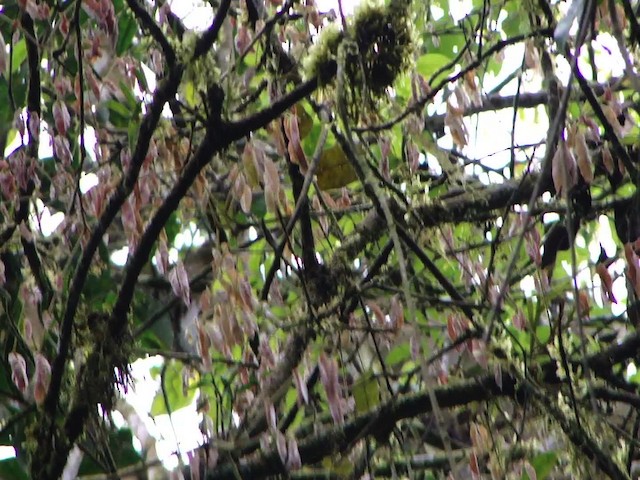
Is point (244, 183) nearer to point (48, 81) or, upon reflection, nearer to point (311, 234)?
point (311, 234)

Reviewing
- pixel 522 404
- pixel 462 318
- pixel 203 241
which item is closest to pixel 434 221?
pixel 462 318

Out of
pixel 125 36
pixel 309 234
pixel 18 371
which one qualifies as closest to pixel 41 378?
pixel 18 371

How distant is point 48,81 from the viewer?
1718mm

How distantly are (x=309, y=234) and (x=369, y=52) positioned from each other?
33cm

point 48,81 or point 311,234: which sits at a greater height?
point 48,81

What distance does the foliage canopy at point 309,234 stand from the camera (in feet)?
4.01

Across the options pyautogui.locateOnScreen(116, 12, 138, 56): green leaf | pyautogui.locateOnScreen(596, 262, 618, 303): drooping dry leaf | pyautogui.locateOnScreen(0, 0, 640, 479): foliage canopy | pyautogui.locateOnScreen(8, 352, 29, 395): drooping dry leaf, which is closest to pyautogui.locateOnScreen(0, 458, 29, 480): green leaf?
pyautogui.locateOnScreen(0, 0, 640, 479): foliage canopy

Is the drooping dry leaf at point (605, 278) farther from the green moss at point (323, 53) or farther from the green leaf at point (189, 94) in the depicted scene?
the green leaf at point (189, 94)

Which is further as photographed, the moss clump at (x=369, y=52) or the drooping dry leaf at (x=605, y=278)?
the drooping dry leaf at (x=605, y=278)

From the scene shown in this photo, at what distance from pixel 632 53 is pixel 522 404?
0.54 m

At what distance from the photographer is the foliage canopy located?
122cm

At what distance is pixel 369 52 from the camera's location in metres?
1.23

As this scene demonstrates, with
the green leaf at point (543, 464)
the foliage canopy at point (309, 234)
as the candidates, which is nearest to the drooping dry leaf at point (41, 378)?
the foliage canopy at point (309, 234)

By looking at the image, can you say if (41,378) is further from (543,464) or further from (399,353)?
(543,464)
